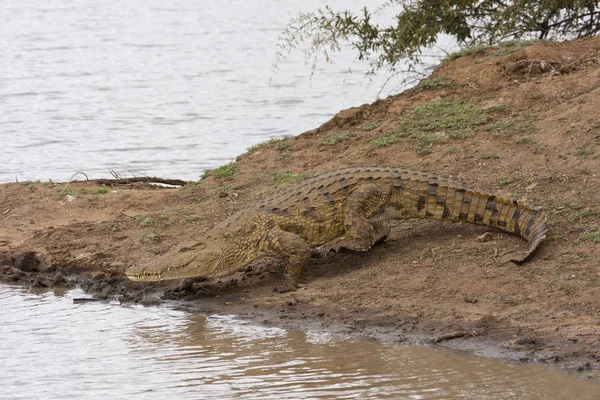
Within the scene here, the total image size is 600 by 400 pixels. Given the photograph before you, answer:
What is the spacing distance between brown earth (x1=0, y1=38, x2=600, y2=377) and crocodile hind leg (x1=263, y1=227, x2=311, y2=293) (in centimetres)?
12

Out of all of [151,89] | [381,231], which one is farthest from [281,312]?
[151,89]

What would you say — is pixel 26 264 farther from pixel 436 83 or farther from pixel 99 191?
pixel 436 83

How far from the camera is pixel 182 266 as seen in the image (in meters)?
7.41

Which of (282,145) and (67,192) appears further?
(282,145)

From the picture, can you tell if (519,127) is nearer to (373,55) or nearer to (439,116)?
(439,116)

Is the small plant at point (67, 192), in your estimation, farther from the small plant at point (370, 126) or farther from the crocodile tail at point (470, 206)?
the crocodile tail at point (470, 206)

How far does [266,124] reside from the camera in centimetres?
1529

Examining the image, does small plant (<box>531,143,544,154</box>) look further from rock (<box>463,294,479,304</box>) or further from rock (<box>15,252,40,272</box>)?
rock (<box>15,252,40,272</box>)

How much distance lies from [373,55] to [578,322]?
1547 centimetres

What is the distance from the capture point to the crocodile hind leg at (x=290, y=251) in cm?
734

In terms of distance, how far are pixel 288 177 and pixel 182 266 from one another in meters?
2.41

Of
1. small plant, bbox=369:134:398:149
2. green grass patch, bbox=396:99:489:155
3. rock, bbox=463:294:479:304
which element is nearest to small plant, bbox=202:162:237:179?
small plant, bbox=369:134:398:149

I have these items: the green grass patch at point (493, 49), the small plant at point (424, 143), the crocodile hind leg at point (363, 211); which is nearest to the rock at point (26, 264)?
the crocodile hind leg at point (363, 211)

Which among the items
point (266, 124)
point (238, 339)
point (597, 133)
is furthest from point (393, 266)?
point (266, 124)
